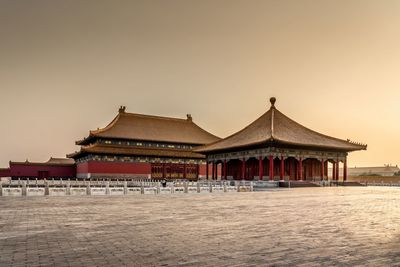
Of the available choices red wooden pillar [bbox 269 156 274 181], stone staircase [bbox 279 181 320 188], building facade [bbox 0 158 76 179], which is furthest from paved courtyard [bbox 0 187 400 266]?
building facade [bbox 0 158 76 179]

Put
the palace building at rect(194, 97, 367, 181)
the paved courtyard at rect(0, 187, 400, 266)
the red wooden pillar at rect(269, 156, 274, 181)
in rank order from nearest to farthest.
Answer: the paved courtyard at rect(0, 187, 400, 266), the red wooden pillar at rect(269, 156, 274, 181), the palace building at rect(194, 97, 367, 181)

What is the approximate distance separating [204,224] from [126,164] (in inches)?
1760

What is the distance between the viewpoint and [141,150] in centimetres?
5597

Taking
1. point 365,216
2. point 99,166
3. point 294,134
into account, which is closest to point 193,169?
point 99,166

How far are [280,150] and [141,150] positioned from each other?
23.0m

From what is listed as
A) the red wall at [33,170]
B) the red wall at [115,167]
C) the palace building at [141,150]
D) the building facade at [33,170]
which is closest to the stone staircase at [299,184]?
the palace building at [141,150]

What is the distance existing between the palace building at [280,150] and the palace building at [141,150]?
9869mm

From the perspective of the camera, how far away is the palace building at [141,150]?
173ft

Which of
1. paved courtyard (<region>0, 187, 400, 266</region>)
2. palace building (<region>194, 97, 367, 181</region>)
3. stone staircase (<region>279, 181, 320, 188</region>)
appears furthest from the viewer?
palace building (<region>194, 97, 367, 181</region>)

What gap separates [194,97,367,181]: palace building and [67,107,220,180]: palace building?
389 inches

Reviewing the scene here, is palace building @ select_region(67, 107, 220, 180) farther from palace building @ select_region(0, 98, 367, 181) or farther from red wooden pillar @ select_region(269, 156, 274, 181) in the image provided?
red wooden pillar @ select_region(269, 156, 274, 181)

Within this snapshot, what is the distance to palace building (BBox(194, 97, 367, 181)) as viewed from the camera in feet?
136

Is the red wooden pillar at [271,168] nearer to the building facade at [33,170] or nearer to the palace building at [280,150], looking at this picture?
the palace building at [280,150]

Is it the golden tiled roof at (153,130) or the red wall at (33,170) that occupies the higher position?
the golden tiled roof at (153,130)
